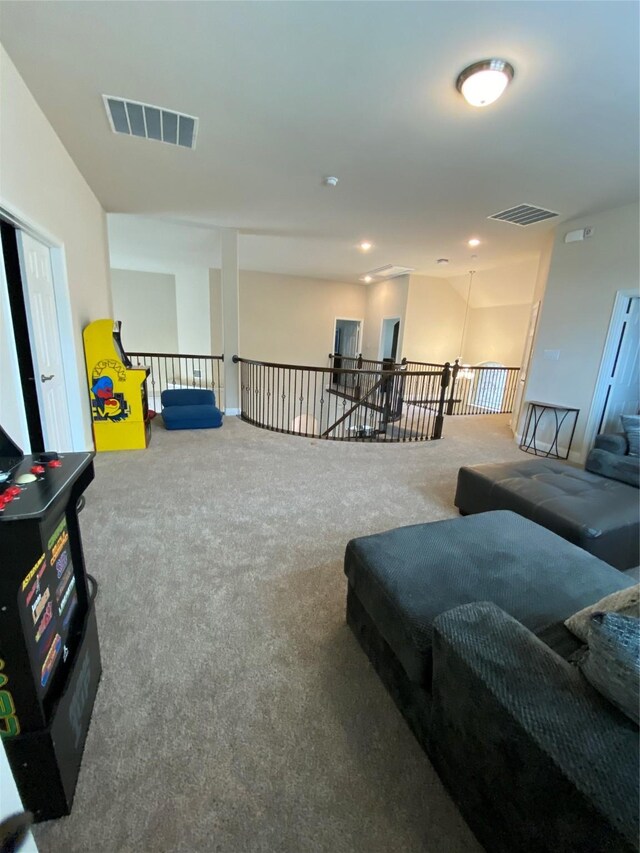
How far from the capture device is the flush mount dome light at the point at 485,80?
1.89 meters

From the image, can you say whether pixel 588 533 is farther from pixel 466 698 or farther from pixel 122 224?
pixel 122 224

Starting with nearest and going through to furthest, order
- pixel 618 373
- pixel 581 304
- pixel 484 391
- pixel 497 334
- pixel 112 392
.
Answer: pixel 112 392
pixel 618 373
pixel 581 304
pixel 497 334
pixel 484 391

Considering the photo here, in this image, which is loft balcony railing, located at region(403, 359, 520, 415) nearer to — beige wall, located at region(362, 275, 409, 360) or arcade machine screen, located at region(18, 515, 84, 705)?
beige wall, located at region(362, 275, 409, 360)

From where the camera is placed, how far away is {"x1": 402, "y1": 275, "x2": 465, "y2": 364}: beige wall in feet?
25.8

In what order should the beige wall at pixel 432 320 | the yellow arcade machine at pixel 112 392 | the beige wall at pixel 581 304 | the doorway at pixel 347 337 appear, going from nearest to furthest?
the yellow arcade machine at pixel 112 392, the beige wall at pixel 581 304, the beige wall at pixel 432 320, the doorway at pixel 347 337

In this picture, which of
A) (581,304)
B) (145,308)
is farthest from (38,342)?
(145,308)

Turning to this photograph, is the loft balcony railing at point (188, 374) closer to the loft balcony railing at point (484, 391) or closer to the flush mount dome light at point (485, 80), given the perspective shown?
the loft balcony railing at point (484, 391)

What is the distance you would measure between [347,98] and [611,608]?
298 centimetres

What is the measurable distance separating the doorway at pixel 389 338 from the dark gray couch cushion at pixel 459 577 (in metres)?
7.29

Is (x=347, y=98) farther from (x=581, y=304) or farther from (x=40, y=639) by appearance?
(x=581, y=304)

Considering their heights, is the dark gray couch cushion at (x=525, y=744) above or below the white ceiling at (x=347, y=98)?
below

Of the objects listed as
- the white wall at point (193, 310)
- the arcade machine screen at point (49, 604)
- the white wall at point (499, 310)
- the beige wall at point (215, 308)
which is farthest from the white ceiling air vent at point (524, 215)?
the white wall at point (193, 310)

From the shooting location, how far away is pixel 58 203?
9.42 feet

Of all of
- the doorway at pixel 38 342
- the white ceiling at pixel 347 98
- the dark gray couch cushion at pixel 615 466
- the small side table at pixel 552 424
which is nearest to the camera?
the white ceiling at pixel 347 98
